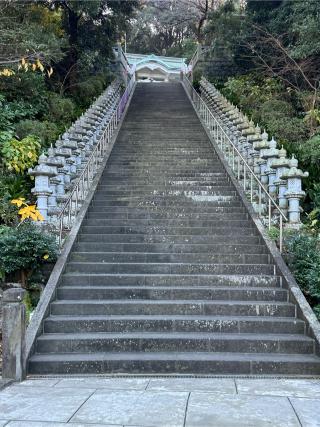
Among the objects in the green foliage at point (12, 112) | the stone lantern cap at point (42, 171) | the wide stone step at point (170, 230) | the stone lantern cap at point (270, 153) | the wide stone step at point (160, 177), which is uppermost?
the green foliage at point (12, 112)

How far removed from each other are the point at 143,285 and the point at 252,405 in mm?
3052

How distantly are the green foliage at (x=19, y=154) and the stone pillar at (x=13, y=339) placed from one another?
5312 mm

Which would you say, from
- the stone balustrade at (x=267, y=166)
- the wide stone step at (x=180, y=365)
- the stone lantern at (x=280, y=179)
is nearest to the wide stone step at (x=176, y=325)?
the wide stone step at (x=180, y=365)

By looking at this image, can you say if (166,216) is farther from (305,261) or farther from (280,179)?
(305,261)

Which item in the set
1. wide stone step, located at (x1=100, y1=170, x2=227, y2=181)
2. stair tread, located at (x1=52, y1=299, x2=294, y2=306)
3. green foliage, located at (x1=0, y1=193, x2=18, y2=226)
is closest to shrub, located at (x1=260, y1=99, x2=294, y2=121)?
wide stone step, located at (x1=100, y1=170, x2=227, y2=181)

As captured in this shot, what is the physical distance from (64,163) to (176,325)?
17.5 feet

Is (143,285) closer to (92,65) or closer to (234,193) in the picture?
(234,193)

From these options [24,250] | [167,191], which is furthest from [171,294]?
[167,191]

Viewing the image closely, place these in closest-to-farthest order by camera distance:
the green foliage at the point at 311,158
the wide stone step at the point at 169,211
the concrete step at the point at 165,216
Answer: the concrete step at the point at 165,216, the wide stone step at the point at 169,211, the green foliage at the point at 311,158

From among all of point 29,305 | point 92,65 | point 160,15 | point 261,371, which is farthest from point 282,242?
point 160,15

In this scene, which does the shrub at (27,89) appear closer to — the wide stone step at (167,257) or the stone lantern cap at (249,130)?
the stone lantern cap at (249,130)

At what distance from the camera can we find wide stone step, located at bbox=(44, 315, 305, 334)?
592 cm

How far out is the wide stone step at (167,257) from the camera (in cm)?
749

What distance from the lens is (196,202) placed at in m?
9.66
